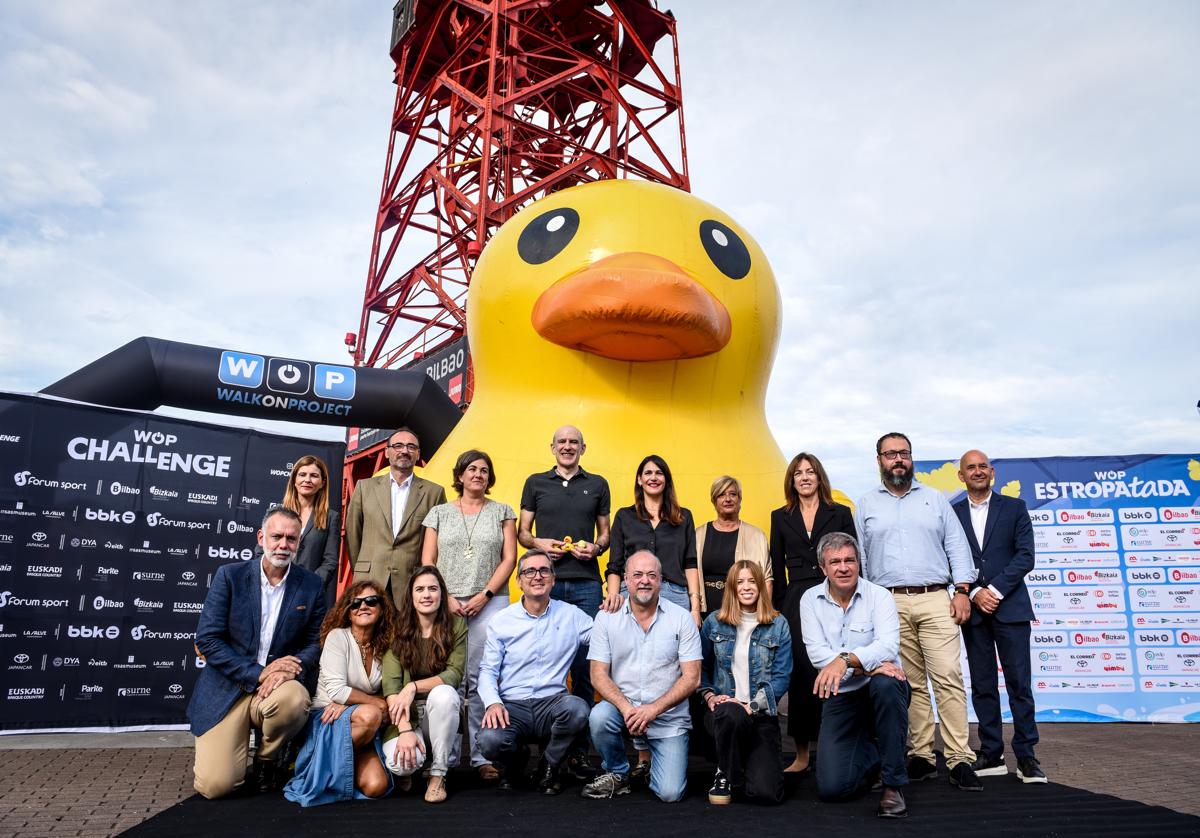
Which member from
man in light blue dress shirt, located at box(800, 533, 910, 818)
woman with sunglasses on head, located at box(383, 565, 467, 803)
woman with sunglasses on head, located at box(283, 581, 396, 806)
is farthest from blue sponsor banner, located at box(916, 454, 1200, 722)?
woman with sunglasses on head, located at box(283, 581, 396, 806)

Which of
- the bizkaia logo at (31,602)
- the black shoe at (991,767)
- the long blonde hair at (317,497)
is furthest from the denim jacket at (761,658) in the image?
the bizkaia logo at (31,602)

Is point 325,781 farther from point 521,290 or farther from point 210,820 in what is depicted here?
point 521,290

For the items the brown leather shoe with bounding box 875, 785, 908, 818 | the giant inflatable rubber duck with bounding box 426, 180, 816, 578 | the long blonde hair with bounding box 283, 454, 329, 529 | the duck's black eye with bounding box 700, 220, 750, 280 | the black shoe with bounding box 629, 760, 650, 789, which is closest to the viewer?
the brown leather shoe with bounding box 875, 785, 908, 818

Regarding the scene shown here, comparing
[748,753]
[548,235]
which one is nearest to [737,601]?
[748,753]

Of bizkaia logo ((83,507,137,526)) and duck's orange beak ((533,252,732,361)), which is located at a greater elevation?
duck's orange beak ((533,252,732,361))

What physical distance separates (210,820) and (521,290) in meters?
3.52

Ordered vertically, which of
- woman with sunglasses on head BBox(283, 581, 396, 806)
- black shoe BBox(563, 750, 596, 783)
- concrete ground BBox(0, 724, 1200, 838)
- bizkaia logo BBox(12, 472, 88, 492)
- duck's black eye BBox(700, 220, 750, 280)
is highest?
duck's black eye BBox(700, 220, 750, 280)

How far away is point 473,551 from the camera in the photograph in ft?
13.2

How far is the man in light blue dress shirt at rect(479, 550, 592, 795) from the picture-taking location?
3.45 m

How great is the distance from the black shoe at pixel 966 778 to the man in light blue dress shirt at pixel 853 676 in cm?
35

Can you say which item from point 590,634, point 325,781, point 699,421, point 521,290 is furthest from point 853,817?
point 521,290

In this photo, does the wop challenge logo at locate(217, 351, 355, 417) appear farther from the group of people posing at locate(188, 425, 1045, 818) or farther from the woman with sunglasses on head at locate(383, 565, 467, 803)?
the woman with sunglasses on head at locate(383, 565, 467, 803)

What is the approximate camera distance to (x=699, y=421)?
543 cm

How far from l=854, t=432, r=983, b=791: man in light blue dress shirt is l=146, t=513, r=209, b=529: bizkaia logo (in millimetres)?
4260
